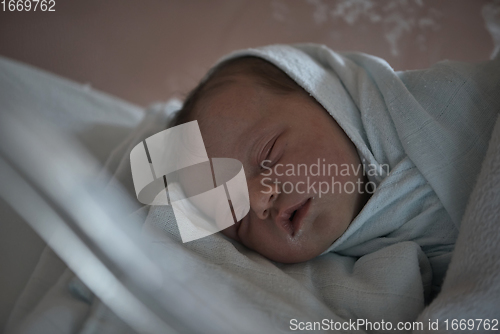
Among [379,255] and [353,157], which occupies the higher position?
[353,157]

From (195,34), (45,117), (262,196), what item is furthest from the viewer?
(195,34)

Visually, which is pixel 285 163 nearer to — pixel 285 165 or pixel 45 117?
pixel 285 165

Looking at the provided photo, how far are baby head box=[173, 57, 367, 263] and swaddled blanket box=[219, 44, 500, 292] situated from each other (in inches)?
1.5

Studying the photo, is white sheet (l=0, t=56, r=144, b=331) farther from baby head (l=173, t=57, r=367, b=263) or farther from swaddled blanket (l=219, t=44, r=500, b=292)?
swaddled blanket (l=219, t=44, r=500, b=292)

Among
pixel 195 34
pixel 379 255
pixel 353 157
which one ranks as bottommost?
pixel 379 255

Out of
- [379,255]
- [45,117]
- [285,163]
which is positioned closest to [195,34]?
[45,117]

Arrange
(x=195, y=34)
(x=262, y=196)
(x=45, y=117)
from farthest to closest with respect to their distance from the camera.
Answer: (x=195, y=34), (x=45, y=117), (x=262, y=196)

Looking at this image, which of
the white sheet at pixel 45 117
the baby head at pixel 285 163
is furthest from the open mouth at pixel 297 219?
the white sheet at pixel 45 117

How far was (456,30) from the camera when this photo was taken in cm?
93

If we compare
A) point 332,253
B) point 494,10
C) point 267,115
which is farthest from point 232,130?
point 494,10

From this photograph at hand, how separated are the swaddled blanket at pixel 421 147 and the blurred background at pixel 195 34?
0.16m

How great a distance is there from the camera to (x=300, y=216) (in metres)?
0.62

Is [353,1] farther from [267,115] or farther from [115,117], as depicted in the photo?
[115,117]

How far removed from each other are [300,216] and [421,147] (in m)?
0.24
